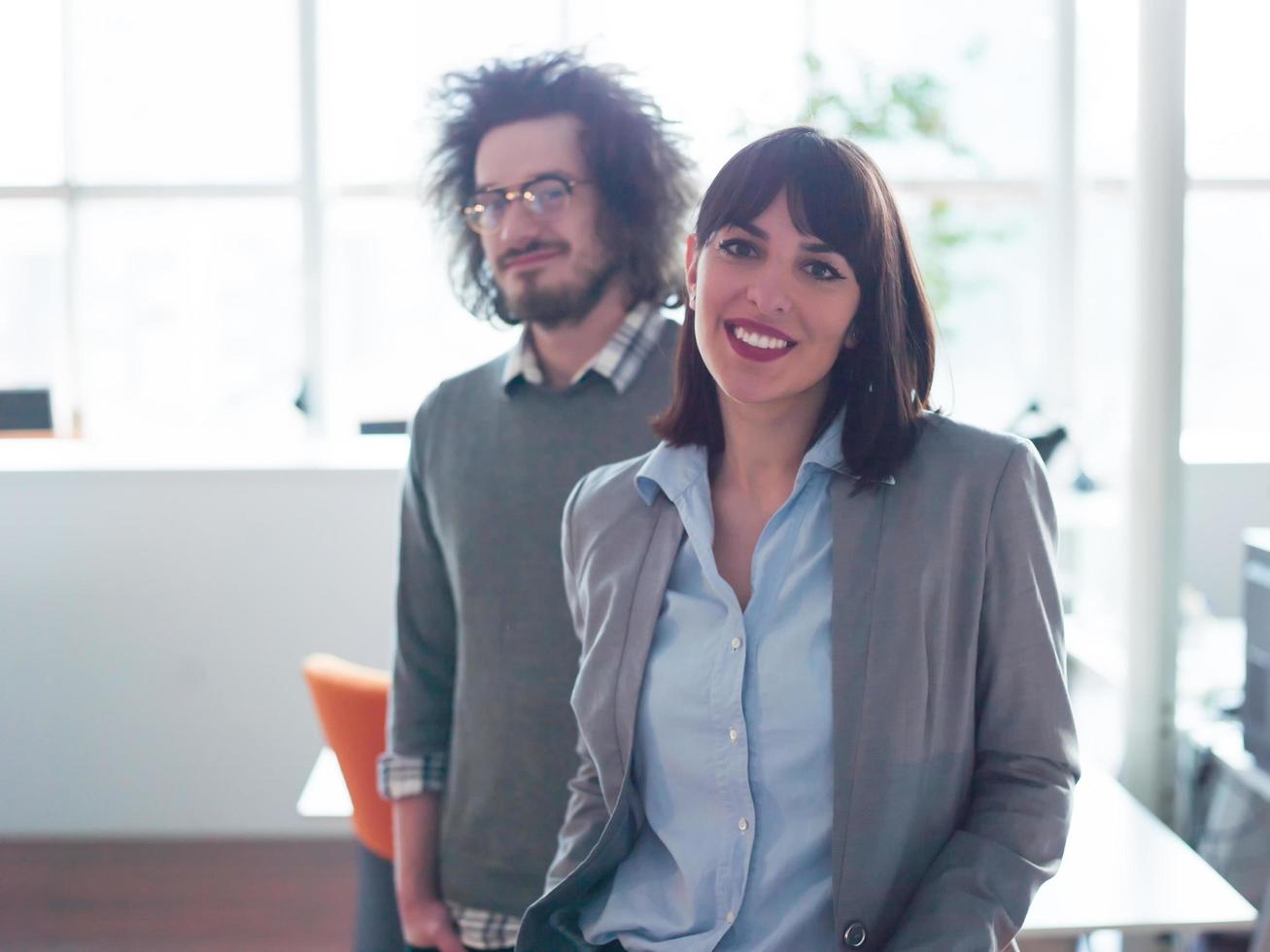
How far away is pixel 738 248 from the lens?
1.27m

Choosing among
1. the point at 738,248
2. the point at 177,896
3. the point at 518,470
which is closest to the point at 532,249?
the point at 518,470

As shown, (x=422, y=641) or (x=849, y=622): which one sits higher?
(x=849, y=622)

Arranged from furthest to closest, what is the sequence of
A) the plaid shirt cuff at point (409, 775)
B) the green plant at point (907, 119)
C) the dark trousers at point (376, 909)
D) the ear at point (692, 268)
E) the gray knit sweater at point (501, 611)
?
the green plant at point (907, 119) < the dark trousers at point (376, 909) < the plaid shirt cuff at point (409, 775) < the gray knit sweater at point (501, 611) < the ear at point (692, 268)

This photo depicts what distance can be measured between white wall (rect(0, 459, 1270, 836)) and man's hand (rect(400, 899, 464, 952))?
242 cm

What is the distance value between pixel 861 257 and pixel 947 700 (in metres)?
0.43

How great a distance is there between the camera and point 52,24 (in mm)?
4598

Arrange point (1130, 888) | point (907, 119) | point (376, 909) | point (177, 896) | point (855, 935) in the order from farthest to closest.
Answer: point (907, 119) → point (177, 896) → point (376, 909) → point (1130, 888) → point (855, 935)

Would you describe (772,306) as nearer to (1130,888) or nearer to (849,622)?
(849,622)

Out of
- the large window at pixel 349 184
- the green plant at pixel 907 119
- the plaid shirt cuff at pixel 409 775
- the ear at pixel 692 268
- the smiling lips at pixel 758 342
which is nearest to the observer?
the smiling lips at pixel 758 342

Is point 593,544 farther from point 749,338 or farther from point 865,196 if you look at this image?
point 865,196

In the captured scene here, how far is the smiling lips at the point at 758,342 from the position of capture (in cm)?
125

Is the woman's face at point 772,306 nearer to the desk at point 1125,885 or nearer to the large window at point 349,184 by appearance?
the desk at point 1125,885

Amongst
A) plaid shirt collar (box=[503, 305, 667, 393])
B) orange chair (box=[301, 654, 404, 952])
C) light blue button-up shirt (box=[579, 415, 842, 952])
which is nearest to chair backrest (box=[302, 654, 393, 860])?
orange chair (box=[301, 654, 404, 952])

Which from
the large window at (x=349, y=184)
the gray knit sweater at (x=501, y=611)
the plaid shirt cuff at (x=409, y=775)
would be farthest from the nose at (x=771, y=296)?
the large window at (x=349, y=184)
